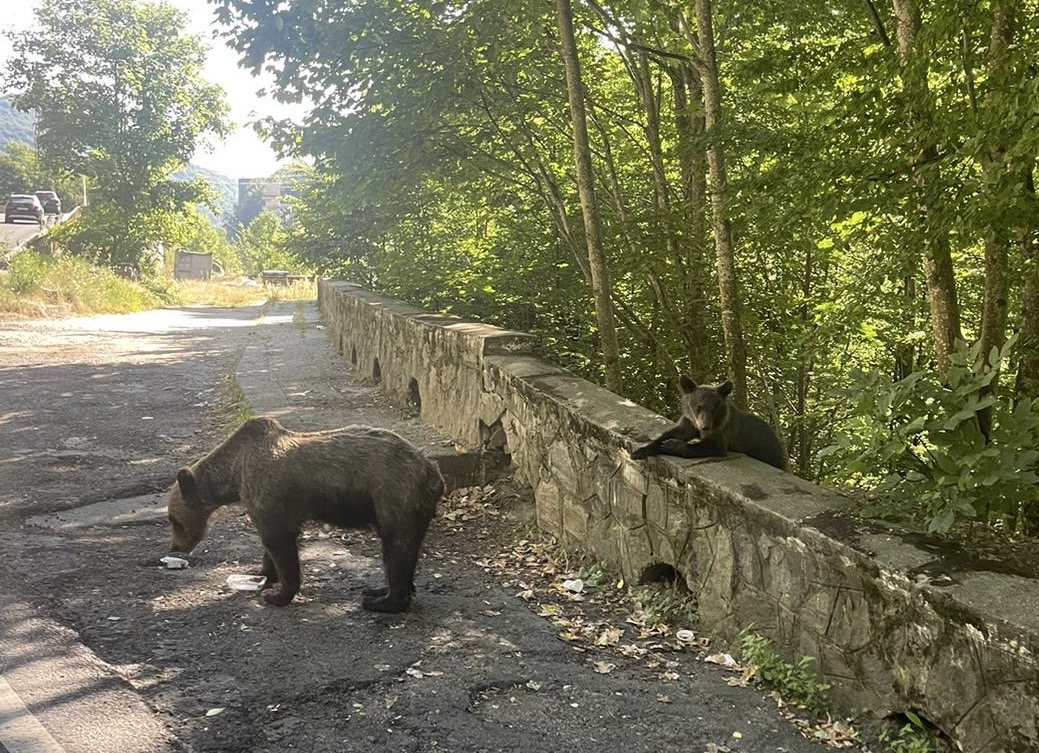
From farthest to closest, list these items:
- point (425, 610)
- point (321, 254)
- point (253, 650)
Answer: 1. point (321, 254)
2. point (425, 610)
3. point (253, 650)

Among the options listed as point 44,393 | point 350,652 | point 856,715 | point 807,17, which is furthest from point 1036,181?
point 44,393

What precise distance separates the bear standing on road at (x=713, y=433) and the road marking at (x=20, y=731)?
3.15 m

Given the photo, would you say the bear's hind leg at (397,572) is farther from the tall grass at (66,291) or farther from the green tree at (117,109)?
the green tree at (117,109)

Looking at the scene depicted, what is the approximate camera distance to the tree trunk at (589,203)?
772cm

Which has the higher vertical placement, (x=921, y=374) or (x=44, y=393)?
(x=921, y=374)

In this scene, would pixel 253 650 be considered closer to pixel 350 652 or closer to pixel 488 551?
pixel 350 652

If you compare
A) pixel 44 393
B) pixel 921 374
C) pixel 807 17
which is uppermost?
pixel 807 17

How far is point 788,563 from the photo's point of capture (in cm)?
393

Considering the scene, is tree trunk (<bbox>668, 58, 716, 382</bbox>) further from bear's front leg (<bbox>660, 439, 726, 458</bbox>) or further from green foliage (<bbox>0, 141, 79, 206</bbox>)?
green foliage (<bbox>0, 141, 79, 206</bbox>)

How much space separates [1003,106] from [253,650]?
14.2ft

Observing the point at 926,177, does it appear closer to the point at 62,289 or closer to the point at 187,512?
the point at 187,512

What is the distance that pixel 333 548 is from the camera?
601cm

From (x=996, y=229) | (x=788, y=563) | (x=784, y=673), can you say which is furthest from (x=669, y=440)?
(x=996, y=229)

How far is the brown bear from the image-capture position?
482cm
